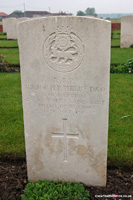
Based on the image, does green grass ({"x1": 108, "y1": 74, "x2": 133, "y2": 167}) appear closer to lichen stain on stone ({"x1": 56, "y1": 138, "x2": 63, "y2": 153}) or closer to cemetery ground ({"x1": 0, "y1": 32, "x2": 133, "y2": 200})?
cemetery ground ({"x1": 0, "y1": 32, "x2": 133, "y2": 200})

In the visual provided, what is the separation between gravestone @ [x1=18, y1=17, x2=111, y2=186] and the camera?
2.38 meters

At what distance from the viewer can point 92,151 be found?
277 cm

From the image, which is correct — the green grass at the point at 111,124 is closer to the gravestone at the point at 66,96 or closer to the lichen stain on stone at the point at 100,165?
the lichen stain on stone at the point at 100,165

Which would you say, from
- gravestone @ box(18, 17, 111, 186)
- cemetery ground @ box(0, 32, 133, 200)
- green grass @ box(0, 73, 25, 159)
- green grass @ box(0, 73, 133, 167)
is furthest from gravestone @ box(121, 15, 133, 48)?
gravestone @ box(18, 17, 111, 186)

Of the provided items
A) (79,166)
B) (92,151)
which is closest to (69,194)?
(79,166)

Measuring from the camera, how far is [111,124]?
14.1ft

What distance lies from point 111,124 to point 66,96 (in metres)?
1.92

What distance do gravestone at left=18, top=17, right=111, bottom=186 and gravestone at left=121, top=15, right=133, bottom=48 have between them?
418 inches

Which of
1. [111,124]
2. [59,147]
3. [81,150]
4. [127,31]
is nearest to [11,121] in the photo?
[111,124]

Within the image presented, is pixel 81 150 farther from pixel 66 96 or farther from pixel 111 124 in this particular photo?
pixel 111 124

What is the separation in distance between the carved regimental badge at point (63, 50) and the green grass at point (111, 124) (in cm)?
158

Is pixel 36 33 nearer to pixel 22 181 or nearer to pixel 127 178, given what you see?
pixel 22 181

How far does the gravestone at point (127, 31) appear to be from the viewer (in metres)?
12.1

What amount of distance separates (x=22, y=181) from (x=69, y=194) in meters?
0.72
